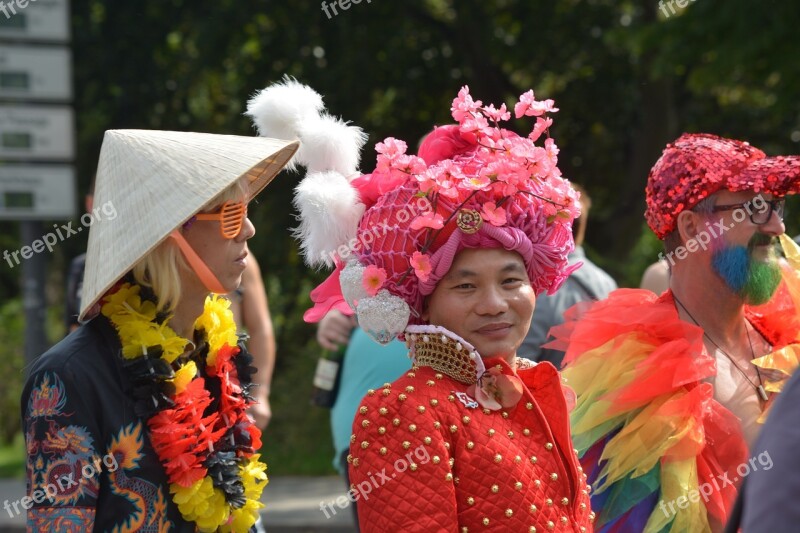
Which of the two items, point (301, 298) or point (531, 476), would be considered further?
point (301, 298)

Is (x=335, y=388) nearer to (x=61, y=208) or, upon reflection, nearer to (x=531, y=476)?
(x=531, y=476)

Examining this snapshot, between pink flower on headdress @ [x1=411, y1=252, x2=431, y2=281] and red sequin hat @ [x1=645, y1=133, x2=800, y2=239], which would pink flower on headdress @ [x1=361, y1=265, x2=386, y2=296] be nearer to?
pink flower on headdress @ [x1=411, y1=252, x2=431, y2=281]

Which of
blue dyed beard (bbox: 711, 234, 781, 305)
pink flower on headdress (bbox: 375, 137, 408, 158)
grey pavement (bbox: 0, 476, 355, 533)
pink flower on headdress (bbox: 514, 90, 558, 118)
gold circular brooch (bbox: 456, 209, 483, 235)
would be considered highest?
pink flower on headdress (bbox: 514, 90, 558, 118)

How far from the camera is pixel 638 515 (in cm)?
313

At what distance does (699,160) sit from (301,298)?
887cm

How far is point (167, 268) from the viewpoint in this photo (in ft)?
9.05

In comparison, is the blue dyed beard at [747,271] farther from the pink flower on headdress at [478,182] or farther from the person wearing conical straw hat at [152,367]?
the person wearing conical straw hat at [152,367]

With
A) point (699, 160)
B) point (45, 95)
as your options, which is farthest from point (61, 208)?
point (699, 160)

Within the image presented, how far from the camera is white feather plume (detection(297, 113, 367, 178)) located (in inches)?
113

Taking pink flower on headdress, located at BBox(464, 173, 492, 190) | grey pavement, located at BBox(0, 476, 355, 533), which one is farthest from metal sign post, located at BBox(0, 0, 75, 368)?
pink flower on headdress, located at BBox(464, 173, 492, 190)

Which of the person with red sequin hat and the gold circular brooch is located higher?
the gold circular brooch

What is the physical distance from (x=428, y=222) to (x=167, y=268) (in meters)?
0.68

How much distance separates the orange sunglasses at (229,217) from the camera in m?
2.79

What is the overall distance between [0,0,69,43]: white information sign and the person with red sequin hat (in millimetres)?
6239
